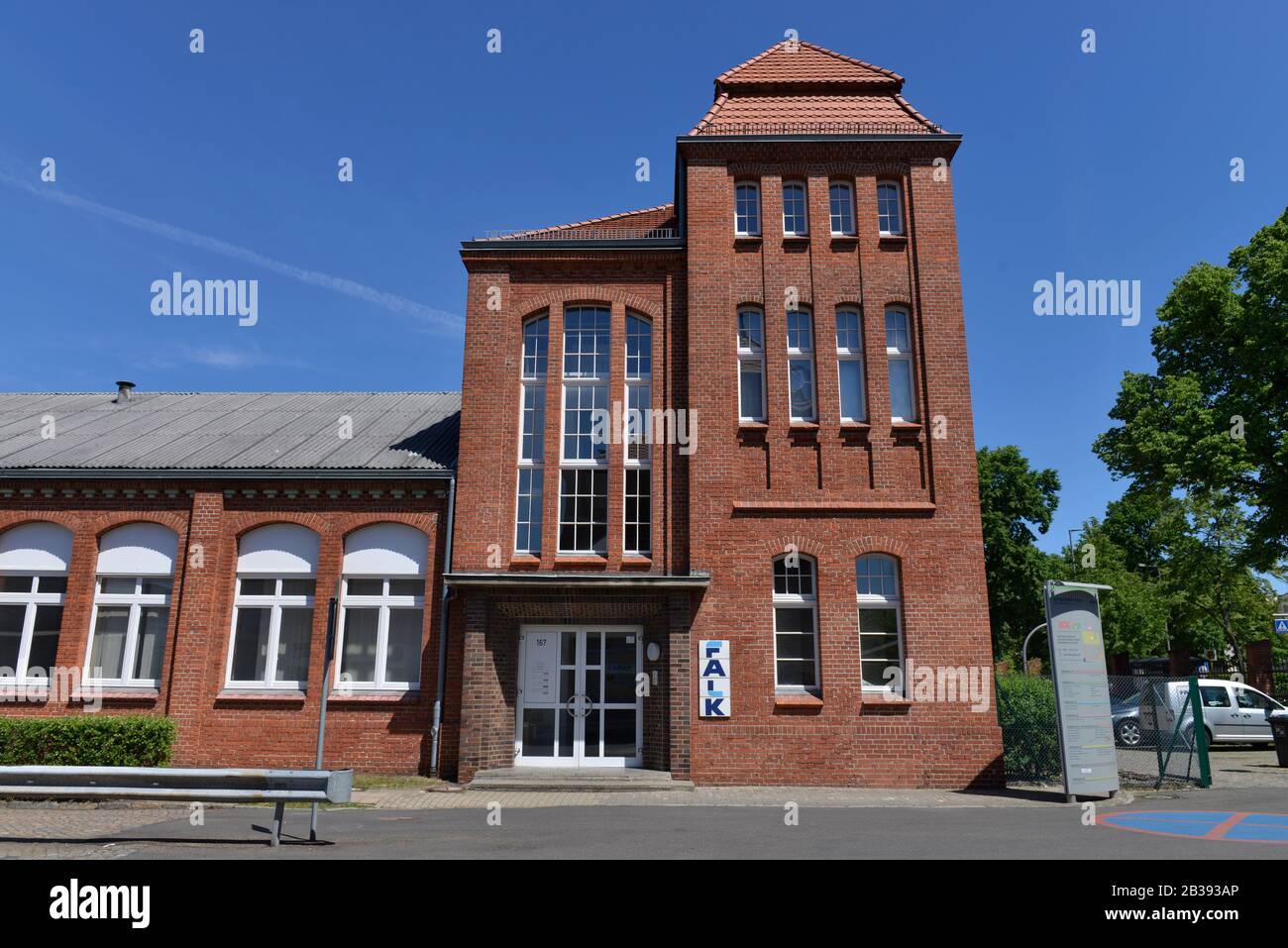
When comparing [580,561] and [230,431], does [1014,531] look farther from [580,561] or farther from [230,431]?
[230,431]

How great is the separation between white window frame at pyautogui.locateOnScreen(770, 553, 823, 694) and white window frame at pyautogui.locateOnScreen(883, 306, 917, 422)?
11.5 ft

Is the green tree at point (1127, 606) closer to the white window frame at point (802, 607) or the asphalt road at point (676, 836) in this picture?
the white window frame at point (802, 607)

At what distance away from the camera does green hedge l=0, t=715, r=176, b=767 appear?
1385 cm

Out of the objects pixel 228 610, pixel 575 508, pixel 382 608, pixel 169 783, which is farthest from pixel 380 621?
pixel 169 783

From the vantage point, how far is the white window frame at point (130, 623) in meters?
15.7

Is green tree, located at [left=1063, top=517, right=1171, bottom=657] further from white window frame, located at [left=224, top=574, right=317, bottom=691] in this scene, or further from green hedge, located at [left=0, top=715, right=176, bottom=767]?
green hedge, located at [left=0, top=715, right=176, bottom=767]

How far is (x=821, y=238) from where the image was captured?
16.2 meters

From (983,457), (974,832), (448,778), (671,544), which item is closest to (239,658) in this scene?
(448,778)

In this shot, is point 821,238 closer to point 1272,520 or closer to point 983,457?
point 1272,520

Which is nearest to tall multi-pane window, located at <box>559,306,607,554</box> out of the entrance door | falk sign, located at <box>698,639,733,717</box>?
the entrance door

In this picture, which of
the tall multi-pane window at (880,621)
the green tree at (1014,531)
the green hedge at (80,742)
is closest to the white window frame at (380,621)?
the green hedge at (80,742)

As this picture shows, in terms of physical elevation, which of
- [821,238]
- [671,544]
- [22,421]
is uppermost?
[821,238]

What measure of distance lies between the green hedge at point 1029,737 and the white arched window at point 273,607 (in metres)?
13.1
